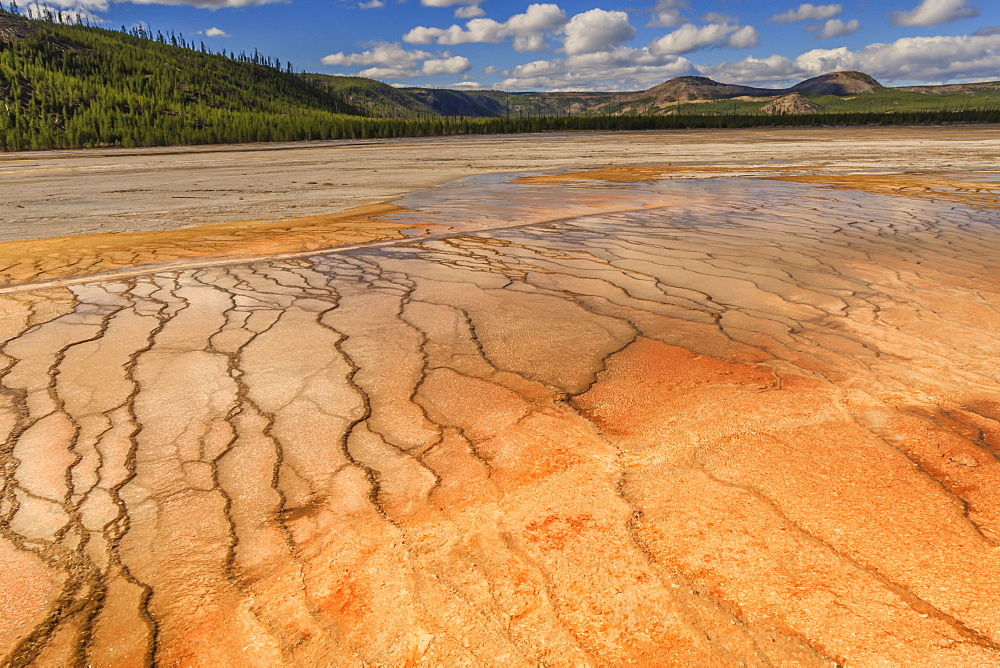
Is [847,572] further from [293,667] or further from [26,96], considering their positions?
[26,96]

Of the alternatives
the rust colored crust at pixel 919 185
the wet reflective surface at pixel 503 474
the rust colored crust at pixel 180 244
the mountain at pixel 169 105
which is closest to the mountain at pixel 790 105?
the mountain at pixel 169 105

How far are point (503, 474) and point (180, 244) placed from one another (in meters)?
5.95

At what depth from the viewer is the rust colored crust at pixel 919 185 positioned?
31.7ft

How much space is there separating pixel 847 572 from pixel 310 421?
211cm

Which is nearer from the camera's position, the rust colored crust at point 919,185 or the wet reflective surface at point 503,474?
the wet reflective surface at point 503,474

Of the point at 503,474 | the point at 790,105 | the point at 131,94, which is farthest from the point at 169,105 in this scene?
the point at 790,105

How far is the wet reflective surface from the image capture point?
1.49 m

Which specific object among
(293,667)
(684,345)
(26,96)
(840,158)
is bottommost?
(293,667)

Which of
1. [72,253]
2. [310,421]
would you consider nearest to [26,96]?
[72,253]

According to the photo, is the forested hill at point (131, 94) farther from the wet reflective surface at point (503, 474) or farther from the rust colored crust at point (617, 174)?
the wet reflective surface at point (503, 474)

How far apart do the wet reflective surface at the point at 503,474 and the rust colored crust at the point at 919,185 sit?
21.9 ft

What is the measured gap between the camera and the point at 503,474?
84.7 inches

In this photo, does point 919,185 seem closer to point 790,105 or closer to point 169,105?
point 169,105

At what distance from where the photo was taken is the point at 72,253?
6.02 metres
